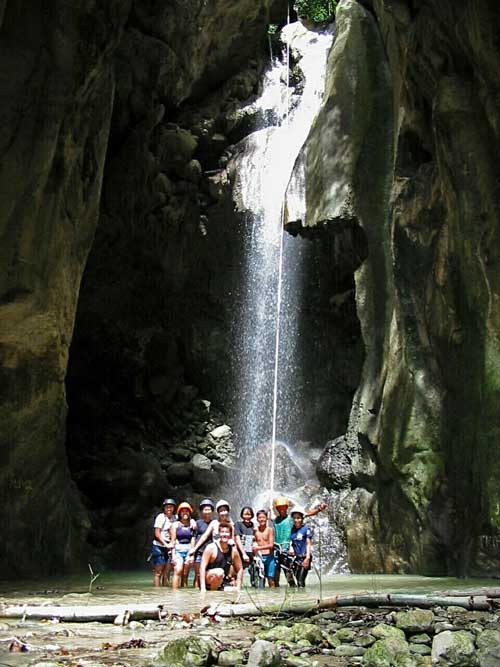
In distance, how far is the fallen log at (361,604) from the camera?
6.05 m

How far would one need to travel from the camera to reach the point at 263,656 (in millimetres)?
4227

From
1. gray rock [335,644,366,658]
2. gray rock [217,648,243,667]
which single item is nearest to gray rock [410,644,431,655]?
gray rock [335,644,366,658]

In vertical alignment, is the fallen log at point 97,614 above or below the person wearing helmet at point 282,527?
below

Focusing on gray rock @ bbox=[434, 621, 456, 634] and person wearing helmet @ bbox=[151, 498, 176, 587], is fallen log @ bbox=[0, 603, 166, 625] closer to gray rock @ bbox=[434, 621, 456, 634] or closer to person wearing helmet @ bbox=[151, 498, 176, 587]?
gray rock @ bbox=[434, 621, 456, 634]

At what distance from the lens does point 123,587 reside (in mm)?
10125

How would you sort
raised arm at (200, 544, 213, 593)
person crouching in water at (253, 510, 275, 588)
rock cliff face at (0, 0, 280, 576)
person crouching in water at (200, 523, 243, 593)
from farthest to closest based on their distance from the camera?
rock cliff face at (0, 0, 280, 576) < person crouching in water at (253, 510, 275, 588) < person crouching in water at (200, 523, 243, 593) < raised arm at (200, 544, 213, 593)

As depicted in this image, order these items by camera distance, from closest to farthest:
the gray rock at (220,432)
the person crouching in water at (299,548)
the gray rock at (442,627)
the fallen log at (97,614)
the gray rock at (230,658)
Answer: the gray rock at (230,658) → the gray rock at (442,627) → the fallen log at (97,614) → the person crouching in water at (299,548) → the gray rock at (220,432)

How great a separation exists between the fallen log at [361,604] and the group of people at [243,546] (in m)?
A: 2.97

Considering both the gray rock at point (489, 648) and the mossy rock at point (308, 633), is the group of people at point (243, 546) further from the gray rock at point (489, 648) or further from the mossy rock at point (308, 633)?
the gray rock at point (489, 648)

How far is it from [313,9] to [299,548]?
21.0 meters

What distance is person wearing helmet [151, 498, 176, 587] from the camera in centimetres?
1021

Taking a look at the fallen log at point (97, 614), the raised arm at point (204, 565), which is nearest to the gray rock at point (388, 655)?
the fallen log at point (97, 614)

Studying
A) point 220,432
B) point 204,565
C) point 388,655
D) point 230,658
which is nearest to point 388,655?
point 388,655

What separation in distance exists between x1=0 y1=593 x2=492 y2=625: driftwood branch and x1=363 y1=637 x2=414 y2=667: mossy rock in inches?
52.3
